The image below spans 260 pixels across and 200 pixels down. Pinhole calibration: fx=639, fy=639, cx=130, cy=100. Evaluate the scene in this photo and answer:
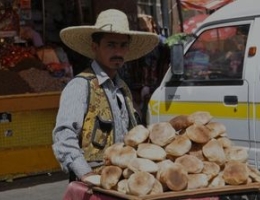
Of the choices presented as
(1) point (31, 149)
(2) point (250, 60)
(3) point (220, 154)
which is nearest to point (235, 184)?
(3) point (220, 154)

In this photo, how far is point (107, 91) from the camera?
3.31m

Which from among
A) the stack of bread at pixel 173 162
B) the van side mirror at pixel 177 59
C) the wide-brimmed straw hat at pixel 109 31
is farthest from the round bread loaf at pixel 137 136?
the van side mirror at pixel 177 59

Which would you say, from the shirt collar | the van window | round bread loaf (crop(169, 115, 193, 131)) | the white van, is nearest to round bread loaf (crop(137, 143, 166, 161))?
round bread loaf (crop(169, 115, 193, 131))

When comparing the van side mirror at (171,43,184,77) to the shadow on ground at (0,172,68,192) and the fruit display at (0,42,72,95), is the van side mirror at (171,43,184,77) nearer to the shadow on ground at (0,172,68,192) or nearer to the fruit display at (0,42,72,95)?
the fruit display at (0,42,72,95)

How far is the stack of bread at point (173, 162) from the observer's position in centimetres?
263

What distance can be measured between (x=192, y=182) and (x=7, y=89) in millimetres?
5150

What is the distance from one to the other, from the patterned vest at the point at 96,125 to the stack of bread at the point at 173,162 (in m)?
0.34

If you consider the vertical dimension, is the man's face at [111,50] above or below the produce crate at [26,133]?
above

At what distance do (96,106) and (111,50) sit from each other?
0.30 metres

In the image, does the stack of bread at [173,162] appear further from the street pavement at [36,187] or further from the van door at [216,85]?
the street pavement at [36,187]

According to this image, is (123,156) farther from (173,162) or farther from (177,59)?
(177,59)

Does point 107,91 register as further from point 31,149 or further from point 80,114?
point 31,149

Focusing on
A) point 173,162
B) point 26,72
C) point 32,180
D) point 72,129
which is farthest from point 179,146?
point 26,72

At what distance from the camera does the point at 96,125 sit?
3.24m
